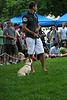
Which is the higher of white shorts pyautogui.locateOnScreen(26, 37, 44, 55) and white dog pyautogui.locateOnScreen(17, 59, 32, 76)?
white shorts pyautogui.locateOnScreen(26, 37, 44, 55)

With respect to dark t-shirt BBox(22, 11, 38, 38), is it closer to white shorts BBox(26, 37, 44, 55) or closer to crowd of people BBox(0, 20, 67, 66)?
white shorts BBox(26, 37, 44, 55)

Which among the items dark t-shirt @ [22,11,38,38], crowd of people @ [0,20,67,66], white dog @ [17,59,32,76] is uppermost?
dark t-shirt @ [22,11,38,38]

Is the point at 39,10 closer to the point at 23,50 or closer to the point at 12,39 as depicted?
the point at 23,50

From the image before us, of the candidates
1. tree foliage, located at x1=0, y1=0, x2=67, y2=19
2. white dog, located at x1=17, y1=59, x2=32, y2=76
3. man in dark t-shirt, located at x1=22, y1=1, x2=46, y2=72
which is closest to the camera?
white dog, located at x1=17, y1=59, x2=32, y2=76

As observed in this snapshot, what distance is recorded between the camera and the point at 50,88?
5395 millimetres

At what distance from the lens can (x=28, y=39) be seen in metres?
7.77

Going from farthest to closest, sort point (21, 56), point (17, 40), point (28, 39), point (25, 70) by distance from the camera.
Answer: point (17, 40) → point (21, 56) → point (28, 39) → point (25, 70)

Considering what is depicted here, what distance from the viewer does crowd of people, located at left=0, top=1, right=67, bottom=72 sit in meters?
7.80

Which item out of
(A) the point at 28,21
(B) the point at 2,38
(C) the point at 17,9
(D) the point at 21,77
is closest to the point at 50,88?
(D) the point at 21,77

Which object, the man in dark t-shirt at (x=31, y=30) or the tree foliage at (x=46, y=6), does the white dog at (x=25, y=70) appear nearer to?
the man in dark t-shirt at (x=31, y=30)

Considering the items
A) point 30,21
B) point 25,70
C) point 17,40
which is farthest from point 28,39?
point 17,40

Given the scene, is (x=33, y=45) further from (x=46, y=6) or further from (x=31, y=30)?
(x=46, y=6)

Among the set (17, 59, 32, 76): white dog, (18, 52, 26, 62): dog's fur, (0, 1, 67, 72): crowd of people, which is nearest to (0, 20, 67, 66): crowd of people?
(0, 1, 67, 72): crowd of people

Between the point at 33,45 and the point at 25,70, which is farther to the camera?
the point at 33,45
